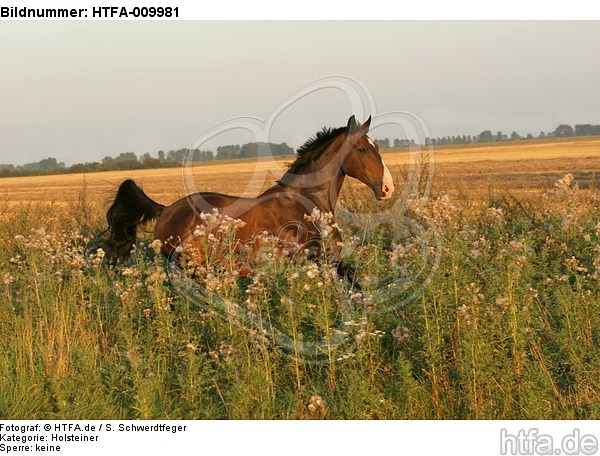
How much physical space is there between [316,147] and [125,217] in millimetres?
2908

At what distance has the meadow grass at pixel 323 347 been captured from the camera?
559 cm

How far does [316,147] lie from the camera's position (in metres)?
10.0

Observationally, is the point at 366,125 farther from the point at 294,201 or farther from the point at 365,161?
the point at 294,201

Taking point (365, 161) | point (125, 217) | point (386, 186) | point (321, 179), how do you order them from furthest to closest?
point (125, 217)
point (321, 179)
point (365, 161)
point (386, 186)

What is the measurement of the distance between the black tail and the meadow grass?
273 centimetres

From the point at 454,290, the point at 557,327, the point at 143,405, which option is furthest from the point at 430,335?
the point at 143,405

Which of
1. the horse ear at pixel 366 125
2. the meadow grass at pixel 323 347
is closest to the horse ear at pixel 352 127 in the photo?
the horse ear at pixel 366 125

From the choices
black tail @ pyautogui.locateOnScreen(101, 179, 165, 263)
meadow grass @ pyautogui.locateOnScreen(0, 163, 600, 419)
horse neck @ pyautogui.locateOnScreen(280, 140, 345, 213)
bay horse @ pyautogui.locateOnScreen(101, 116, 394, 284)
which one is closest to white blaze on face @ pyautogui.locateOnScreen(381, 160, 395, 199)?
bay horse @ pyautogui.locateOnScreen(101, 116, 394, 284)

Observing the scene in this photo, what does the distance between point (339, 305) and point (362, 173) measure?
3.57m

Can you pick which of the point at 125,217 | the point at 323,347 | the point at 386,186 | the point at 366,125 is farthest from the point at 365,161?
the point at 323,347

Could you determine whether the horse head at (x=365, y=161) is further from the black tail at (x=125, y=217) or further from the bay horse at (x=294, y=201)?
the black tail at (x=125, y=217)

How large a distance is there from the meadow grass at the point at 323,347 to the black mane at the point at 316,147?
2823mm

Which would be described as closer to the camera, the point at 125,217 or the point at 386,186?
the point at 386,186

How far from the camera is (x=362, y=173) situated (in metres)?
9.82
